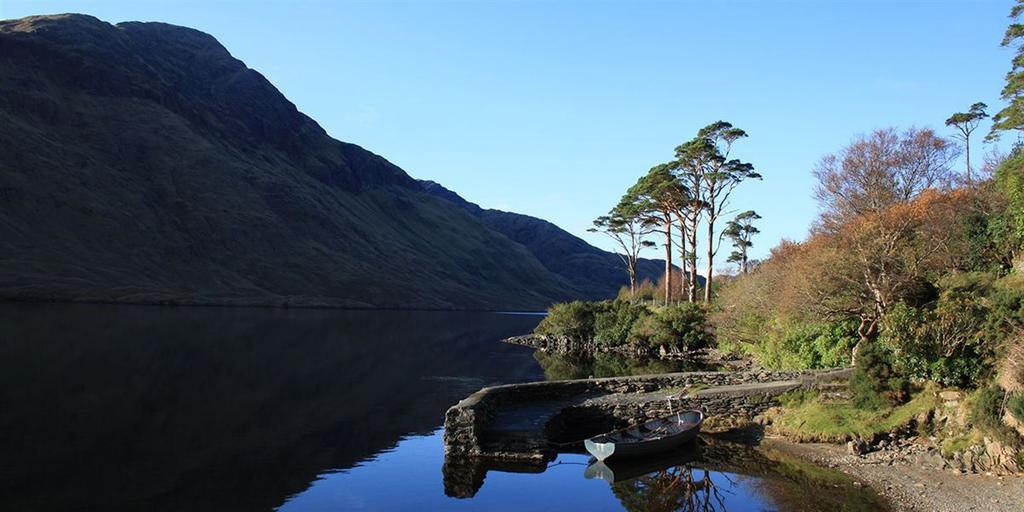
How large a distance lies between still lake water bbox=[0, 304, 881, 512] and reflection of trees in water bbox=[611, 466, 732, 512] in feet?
0.27

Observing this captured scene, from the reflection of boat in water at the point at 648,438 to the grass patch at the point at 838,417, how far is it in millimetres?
3683

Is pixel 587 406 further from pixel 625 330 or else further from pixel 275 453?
pixel 625 330

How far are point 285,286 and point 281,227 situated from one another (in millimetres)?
27086

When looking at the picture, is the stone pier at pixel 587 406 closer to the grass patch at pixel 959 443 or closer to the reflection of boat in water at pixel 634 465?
the reflection of boat in water at pixel 634 465

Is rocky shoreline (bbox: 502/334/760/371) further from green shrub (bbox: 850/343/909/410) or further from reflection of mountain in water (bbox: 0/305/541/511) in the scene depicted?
green shrub (bbox: 850/343/909/410)

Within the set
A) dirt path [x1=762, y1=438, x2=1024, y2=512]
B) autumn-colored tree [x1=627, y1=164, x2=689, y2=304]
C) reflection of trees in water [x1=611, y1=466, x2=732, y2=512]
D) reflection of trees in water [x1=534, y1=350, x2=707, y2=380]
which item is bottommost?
reflection of trees in water [x1=611, y1=466, x2=732, y2=512]

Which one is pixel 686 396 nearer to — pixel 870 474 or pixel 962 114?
pixel 870 474

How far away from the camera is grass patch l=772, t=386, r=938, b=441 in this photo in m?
23.8

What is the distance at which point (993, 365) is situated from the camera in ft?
74.3

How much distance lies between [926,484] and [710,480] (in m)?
5.99

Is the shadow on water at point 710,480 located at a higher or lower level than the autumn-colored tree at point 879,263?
lower

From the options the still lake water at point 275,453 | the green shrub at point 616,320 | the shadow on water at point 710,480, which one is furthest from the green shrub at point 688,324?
the shadow on water at point 710,480

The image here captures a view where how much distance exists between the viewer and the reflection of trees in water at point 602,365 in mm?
49219

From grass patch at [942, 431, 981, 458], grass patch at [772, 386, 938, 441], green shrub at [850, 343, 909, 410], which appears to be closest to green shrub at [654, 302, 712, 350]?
grass patch at [772, 386, 938, 441]
